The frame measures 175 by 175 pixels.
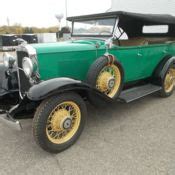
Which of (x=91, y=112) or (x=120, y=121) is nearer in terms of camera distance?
(x=120, y=121)

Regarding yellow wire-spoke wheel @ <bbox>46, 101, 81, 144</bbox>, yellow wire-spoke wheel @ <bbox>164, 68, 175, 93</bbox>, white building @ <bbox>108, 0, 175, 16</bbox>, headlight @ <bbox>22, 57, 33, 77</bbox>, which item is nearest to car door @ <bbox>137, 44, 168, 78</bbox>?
yellow wire-spoke wheel @ <bbox>164, 68, 175, 93</bbox>

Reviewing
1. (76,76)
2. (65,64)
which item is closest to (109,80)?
(76,76)

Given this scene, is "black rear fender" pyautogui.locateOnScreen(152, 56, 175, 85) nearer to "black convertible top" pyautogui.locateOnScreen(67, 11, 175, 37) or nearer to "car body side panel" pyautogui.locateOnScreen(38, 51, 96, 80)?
"black convertible top" pyautogui.locateOnScreen(67, 11, 175, 37)

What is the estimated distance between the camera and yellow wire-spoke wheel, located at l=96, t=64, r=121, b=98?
313 centimetres

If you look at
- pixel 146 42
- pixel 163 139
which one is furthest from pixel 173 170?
pixel 146 42

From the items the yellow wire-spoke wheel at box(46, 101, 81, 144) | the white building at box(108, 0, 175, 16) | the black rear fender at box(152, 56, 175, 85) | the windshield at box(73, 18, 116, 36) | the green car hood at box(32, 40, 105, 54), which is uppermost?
the white building at box(108, 0, 175, 16)

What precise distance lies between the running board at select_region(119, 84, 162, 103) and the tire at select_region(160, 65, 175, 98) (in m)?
0.29

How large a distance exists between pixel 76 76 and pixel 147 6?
8.65 m

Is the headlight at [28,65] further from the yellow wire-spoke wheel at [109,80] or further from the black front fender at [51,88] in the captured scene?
the yellow wire-spoke wheel at [109,80]

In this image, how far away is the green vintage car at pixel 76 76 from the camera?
8.13 feet

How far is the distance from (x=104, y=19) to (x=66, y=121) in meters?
2.06

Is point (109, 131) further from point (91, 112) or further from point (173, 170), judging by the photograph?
point (173, 170)

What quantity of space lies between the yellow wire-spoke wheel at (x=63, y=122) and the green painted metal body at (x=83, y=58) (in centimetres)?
60

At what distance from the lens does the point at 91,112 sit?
3.87 m
